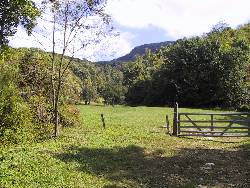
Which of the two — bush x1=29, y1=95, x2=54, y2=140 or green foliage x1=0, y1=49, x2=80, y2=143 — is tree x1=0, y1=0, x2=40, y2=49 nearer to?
green foliage x1=0, y1=49, x2=80, y2=143

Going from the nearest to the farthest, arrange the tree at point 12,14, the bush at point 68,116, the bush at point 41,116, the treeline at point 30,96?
the tree at point 12,14 < the treeline at point 30,96 < the bush at point 41,116 < the bush at point 68,116

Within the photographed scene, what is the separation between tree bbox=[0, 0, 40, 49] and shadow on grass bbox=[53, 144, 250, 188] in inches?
254

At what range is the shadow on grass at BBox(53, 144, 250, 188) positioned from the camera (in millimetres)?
18531

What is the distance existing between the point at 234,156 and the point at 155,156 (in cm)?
429

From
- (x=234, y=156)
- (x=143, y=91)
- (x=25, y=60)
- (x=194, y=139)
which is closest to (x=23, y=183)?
(x=234, y=156)

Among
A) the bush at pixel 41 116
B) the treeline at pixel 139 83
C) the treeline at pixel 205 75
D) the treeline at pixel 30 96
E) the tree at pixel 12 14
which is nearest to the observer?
the tree at pixel 12 14

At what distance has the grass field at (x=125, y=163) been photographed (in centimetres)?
1755

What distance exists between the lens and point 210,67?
80062 millimetres

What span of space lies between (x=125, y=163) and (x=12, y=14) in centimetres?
898

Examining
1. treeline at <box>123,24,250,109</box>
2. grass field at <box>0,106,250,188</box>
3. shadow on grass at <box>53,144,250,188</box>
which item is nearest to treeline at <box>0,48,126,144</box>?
grass field at <box>0,106,250,188</box>

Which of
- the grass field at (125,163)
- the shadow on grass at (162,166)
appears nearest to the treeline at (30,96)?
the grass field at (125,163)

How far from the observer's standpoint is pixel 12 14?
17.7 m

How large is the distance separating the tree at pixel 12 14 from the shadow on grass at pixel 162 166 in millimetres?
6450

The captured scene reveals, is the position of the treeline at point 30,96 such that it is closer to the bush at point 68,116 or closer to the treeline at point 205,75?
Answer: the bush at point 68,116
